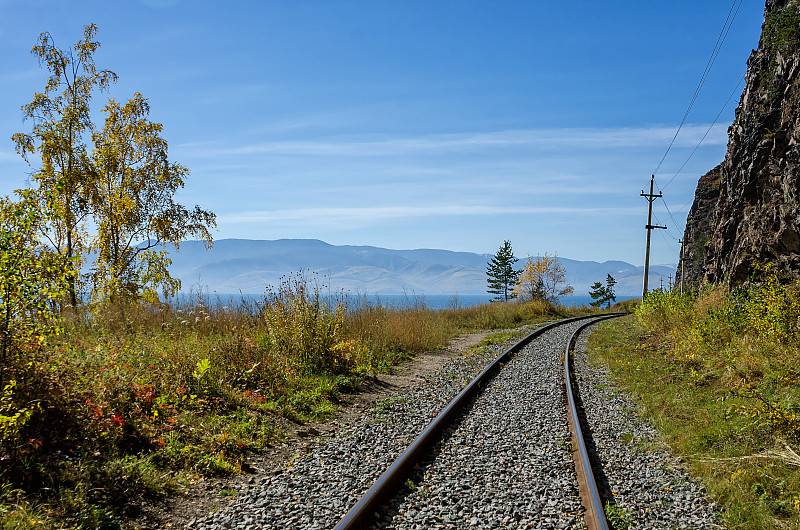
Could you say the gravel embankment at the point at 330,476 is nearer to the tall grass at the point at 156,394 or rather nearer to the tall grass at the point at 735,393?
the tall grass at the point at 156,394

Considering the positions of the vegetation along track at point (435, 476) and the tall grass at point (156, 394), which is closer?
the vegetation along track at point (435, 476)

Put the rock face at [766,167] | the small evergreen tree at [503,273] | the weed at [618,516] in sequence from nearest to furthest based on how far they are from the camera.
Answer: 1. the weed at [618,516]
2. the rock face at [766,167]
3. the small evergreen tree at [503,273]

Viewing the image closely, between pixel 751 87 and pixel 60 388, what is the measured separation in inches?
731

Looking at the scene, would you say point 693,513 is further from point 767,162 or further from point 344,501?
point 767,162

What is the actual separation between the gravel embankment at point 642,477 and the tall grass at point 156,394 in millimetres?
3728

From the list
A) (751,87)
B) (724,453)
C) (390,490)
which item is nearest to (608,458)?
(724,453)

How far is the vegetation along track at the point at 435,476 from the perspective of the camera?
3.81 m

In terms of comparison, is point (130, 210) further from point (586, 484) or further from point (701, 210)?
point (701, 210)

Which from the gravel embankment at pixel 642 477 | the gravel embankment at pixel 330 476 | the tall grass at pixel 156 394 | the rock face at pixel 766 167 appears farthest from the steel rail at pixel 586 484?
the rock face at pixel 766 167

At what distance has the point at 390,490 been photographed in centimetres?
422

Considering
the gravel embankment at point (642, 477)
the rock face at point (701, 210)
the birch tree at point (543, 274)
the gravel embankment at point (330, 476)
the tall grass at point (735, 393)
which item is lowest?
the gravel embankment at point (642, 477)

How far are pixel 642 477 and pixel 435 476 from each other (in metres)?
2.06

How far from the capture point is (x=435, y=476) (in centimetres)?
462

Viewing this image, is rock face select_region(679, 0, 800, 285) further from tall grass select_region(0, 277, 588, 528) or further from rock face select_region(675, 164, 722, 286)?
rock face select_region(675, 164, 722, 286)
